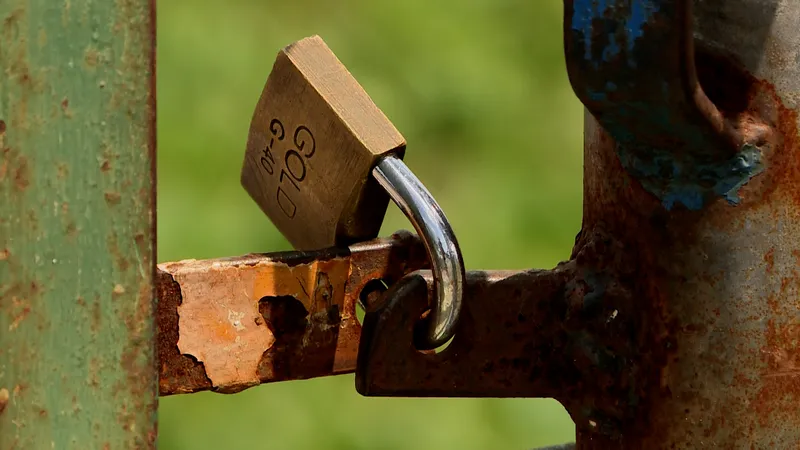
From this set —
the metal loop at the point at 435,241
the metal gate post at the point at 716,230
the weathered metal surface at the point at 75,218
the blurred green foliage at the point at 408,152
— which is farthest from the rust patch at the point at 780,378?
the blurred green foliage at the point at 408,152

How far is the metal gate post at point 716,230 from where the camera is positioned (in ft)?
3.05

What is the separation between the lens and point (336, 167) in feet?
3.53

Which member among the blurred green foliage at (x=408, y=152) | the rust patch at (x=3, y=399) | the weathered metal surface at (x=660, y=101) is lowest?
the blurred green foliage at (x=408, y=152)

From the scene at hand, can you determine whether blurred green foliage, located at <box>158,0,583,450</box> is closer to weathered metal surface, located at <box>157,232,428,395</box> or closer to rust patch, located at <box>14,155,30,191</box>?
weathered metal surface, located at <box>157,232,428,395</box>

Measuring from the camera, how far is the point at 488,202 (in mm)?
3262

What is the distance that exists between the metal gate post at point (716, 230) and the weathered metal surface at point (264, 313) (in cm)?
18

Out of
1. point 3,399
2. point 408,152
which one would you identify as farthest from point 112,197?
point 408,152

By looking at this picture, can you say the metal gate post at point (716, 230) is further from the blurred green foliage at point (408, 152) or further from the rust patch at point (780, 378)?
the blurred green foliage at point (408, 152)

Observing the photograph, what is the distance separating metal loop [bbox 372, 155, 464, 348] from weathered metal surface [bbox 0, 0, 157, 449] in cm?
22

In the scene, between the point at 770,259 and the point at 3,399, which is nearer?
the point at 3,399

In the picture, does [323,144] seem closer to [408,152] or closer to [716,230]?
[716,230]

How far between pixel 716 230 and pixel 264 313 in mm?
317

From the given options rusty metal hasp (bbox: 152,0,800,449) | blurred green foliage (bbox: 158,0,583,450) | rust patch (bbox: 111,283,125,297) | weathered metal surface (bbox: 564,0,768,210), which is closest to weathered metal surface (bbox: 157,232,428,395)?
rusty metal hasp (bbox: 152,0,800,449)

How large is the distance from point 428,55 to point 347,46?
0.68 ft
